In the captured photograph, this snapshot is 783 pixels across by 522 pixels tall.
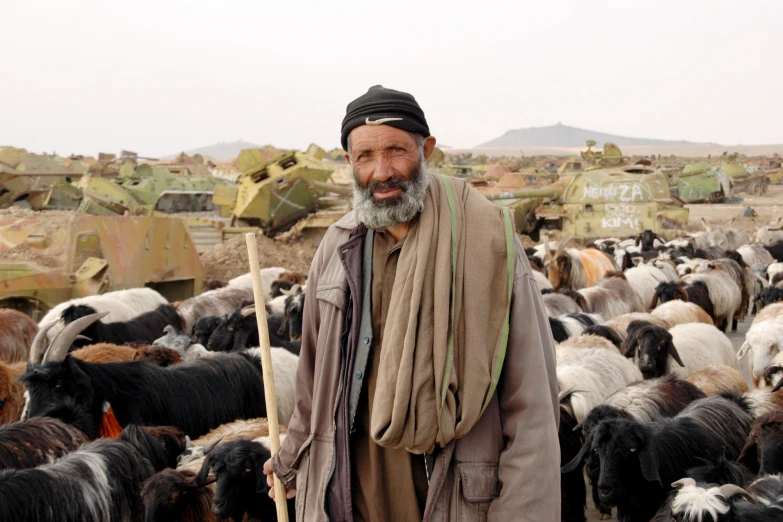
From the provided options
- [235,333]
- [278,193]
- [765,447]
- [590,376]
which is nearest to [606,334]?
[590,376]

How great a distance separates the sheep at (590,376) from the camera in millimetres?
6340

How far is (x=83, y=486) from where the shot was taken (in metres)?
4.20

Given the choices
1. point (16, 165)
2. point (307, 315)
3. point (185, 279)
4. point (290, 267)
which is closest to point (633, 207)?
point (290, 267)

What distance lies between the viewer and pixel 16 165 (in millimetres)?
24344

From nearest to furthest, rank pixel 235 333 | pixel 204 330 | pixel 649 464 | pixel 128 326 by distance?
pixel 649 464 < pixel 235 333 < pixel 128 326 < pixel 204 330

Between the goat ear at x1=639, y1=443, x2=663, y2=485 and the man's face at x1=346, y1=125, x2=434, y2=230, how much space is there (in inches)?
112

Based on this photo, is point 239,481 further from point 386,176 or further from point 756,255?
point 756,255

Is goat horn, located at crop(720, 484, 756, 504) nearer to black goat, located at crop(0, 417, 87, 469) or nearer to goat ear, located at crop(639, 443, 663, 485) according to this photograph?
goat ear, located at crop(639, 443, 663, 485)

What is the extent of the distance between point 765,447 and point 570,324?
4.50 meters

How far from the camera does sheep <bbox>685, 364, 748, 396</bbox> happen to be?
22.8ft

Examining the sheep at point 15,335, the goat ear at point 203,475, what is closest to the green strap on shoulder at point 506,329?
the goat ear at point 203,475

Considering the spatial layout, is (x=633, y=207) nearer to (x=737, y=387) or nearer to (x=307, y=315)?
(x=737, y=387)

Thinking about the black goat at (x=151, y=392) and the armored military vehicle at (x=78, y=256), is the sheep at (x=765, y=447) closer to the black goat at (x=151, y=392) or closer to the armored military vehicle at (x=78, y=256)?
the black goat at (x=151, y=392)

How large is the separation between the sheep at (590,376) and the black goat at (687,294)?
16.0 ft
